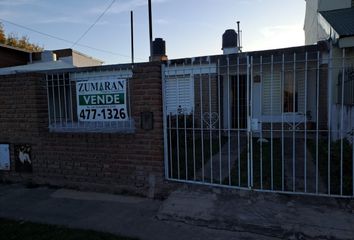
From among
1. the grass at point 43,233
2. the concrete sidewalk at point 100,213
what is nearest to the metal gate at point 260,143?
the concrete sidewalk at point 100,213

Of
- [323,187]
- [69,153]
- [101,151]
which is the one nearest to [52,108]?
[69,153]

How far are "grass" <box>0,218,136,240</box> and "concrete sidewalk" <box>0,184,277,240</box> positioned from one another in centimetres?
16

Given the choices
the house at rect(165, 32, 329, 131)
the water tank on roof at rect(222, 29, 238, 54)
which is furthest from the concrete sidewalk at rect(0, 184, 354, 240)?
the water tank on roof at rect(222, 29, 238, 54)

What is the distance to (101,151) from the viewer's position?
5594 millimetres

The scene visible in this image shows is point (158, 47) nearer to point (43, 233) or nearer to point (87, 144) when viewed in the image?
point (87, 144)

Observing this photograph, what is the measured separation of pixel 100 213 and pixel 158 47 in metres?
Answer: 15.3

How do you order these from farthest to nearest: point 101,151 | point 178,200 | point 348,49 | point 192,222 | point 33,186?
point 348,49, point 33,186, point 101,151, point 178,200, point 192,222

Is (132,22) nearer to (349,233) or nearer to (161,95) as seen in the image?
(161,95)

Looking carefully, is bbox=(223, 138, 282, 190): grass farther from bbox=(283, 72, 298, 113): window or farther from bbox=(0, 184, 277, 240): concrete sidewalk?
bbox=(283, 72, 298, 113): window

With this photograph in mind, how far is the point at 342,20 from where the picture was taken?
9.15 m

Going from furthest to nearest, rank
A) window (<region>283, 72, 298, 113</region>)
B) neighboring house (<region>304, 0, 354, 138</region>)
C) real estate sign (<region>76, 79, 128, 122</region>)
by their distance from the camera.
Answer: window (<region>283, 72, 298, 113</region>)
neighboring house (<region>304, 0, 354, 138</region>)
real estate sign (<region>76, 79, 128, 122</region>)

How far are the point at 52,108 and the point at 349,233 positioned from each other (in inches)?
217

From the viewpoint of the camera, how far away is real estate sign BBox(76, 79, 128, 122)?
5.39m

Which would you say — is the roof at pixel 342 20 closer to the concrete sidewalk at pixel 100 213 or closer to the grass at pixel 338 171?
the grass at pixel 338 171
